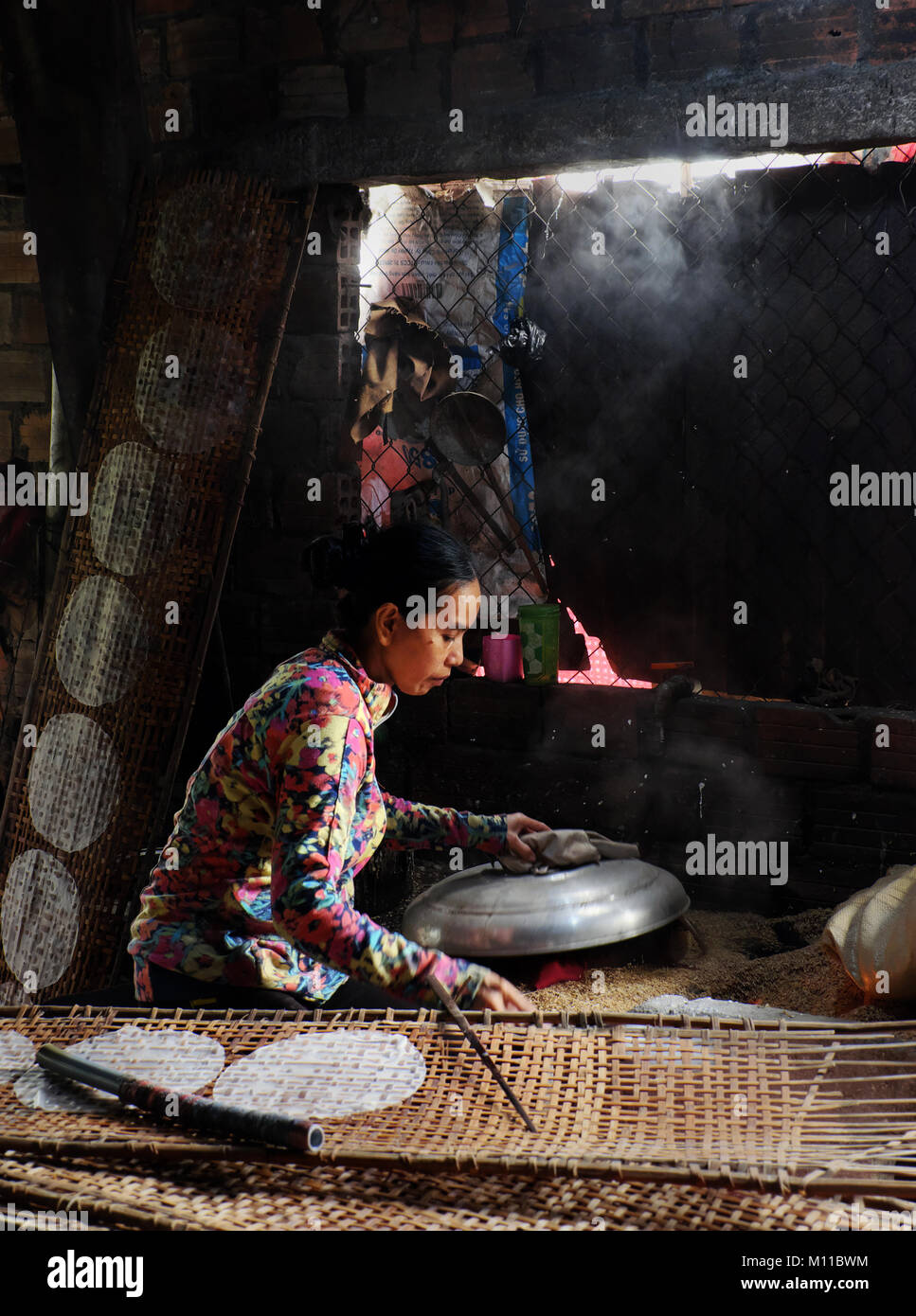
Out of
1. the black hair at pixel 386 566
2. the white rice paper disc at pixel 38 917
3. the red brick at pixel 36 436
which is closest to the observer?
the black hair at pixel 386 566

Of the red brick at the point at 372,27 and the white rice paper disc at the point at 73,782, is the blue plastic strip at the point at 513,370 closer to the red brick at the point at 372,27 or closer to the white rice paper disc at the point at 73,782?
the red brick at the point at 372,27

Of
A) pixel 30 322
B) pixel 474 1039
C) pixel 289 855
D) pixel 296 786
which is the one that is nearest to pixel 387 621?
pixel 296 786

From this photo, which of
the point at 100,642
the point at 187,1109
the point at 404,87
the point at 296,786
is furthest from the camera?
the point at 404,87

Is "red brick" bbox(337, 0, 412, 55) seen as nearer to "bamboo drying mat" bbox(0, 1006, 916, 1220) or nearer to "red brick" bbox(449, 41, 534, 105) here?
"red brick" bbox(449, 41, 534, 105)

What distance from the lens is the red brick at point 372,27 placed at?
4051 mm

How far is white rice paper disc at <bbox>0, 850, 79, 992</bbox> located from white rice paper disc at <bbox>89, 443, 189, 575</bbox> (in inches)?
41.5

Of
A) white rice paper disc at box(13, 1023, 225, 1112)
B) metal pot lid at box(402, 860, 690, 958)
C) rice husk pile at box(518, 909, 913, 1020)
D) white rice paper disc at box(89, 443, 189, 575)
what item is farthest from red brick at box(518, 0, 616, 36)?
white rice paper disc at box(13, 1023, 225, 1112)

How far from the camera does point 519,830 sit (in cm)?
300

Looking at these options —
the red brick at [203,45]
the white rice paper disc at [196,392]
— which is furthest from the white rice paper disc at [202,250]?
the red brick at [203,45]

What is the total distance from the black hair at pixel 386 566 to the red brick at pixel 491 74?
2305mm

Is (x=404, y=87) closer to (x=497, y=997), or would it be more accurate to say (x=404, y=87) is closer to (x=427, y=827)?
(x=427, y=827)

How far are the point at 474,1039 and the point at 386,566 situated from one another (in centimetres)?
99

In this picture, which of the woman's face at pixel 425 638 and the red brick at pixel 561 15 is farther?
the red brick at pixel 561 15

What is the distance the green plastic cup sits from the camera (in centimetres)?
443
